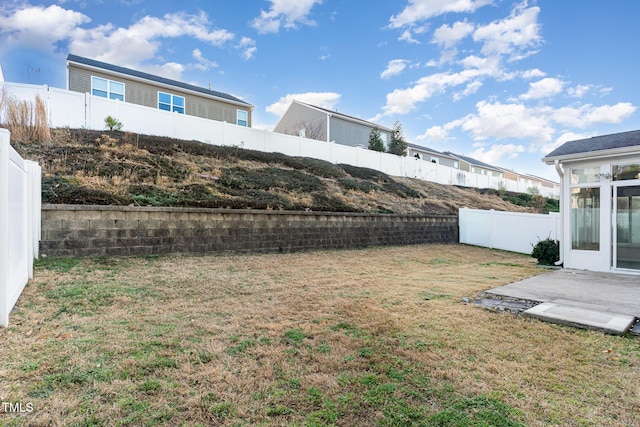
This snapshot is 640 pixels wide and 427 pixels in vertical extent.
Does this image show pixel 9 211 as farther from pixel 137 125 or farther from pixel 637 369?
pixel 137 125

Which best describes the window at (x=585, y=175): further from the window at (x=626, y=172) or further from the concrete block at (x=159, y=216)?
the concrete block at (x=159, y=216)

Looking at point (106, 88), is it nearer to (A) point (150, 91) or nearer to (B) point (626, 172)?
(A) point (150, 91)

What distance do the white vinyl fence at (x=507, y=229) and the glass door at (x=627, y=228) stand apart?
449cm

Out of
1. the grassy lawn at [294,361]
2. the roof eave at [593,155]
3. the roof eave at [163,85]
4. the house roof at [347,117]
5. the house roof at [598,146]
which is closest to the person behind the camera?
the grassy lawn at [294,361]

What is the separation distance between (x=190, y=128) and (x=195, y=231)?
25.1ft

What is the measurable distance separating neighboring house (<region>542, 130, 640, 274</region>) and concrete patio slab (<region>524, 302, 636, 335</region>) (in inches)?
172

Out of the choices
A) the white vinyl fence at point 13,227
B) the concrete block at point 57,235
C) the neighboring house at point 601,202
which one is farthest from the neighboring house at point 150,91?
the neighboring house at point 601,202

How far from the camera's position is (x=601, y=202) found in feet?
24.4

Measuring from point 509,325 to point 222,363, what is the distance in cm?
313

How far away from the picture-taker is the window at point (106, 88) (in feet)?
53.6

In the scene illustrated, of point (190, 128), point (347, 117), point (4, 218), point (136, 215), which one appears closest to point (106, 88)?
point (190, 128)

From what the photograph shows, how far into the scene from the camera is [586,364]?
2795 millimetres

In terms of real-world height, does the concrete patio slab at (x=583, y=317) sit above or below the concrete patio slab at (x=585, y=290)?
above

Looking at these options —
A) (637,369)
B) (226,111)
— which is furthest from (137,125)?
(637,369)
